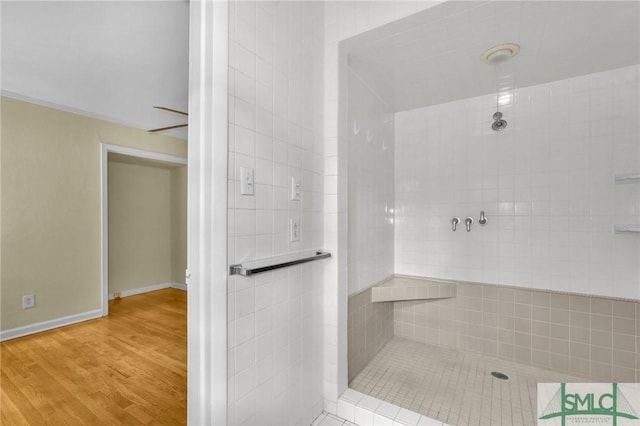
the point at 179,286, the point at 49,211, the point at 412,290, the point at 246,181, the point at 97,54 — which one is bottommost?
the point at 179,286

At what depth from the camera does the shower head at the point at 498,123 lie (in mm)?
2281

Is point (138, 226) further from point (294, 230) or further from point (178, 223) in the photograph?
point (294, 230)

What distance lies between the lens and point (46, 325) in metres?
3.00

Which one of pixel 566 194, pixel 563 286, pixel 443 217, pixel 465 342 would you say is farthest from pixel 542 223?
pixel 465 342

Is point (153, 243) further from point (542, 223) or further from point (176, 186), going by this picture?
point (542, 223)

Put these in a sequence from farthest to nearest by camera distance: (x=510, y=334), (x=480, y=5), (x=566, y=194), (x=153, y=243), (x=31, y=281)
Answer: (x=153, y=243) → (x=31, y=281) → (x=510, y=334) → (x=566, y=194) → (x=480, y=5)

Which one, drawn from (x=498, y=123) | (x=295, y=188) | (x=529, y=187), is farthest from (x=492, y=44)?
(x=295, y=188)

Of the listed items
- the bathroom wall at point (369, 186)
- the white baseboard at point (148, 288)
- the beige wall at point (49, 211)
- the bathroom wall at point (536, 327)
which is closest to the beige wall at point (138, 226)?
the white baseboard at point (148, 288)

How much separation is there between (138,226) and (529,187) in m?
4.86

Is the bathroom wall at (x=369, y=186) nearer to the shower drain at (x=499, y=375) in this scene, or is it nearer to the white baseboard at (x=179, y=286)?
the shower drain at (x=499, y=375)

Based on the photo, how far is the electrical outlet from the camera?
9.45ft

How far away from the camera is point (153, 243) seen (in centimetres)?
468

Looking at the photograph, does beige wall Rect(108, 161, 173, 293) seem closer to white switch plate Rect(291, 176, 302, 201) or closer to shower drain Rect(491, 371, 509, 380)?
white switch plate Rect(291, 176, 302, 201)

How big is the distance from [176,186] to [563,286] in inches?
195
